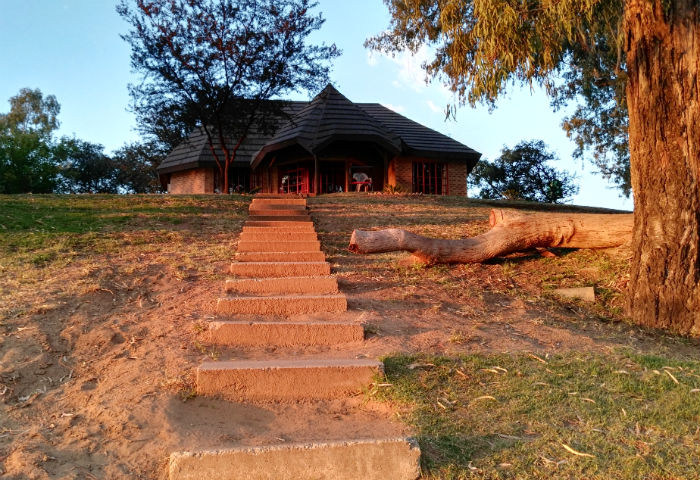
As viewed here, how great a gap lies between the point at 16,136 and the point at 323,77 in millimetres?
18454

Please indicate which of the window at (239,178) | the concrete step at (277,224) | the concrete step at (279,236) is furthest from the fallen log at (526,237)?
the window at (239,178)

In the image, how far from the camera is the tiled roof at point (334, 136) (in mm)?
20188

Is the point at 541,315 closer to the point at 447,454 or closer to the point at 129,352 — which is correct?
the point at 447,454

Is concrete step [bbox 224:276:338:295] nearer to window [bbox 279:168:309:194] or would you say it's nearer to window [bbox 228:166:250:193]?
window [bbox 279:168:309:194]

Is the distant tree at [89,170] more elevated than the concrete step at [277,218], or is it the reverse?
the distant tree at [89,170]

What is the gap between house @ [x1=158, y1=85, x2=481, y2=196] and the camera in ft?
69.8

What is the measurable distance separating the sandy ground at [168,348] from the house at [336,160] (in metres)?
13.6

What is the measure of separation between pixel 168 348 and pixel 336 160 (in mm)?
18406

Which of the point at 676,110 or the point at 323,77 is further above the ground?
the point at 323,77

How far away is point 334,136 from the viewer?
20.0 m

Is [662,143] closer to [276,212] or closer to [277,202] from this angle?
[276,212]

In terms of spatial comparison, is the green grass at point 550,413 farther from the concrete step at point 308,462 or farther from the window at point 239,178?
the window at point 239,178

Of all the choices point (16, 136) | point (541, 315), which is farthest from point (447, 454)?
point (16, 136)

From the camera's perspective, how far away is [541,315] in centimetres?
672
